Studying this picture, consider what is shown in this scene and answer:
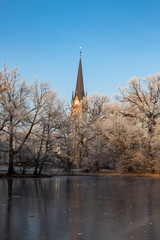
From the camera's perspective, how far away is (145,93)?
40156mm

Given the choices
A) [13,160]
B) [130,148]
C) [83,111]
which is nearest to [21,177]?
[13,160]

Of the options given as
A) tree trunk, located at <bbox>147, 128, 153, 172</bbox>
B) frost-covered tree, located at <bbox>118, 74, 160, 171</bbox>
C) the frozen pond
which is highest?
frost-covered tree, located at <bbox>118, 74, 160, 171</bbox>

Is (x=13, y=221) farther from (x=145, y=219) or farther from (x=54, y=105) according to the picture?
A: (x=54, y=105)

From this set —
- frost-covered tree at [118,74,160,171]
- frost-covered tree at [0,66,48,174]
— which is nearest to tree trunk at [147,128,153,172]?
frost-covered tree at [118,74,160,171]

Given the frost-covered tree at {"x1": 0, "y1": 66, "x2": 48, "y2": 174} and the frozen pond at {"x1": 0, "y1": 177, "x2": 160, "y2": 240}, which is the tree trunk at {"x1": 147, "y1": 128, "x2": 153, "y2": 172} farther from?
the frozen pond at {"x1": 0, "y1": 177, "x2": 160, "y2": 240}

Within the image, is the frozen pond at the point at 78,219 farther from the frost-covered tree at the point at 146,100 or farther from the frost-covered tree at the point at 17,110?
the frost-covered tree at the point at 146,100

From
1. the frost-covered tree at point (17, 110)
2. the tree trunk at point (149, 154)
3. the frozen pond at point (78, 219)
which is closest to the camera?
the frozen pond at point (78, 219)

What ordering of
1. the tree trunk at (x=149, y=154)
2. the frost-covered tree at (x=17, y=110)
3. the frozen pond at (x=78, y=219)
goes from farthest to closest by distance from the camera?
the tree trunk at (x=149, y=154) < the frost-covered tree at (x=17, y=110) < the frozen pond at (x=78, y=219)

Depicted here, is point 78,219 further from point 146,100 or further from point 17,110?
point 146,100

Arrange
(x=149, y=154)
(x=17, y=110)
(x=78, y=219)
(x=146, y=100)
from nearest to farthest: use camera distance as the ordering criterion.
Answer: (x=78, y=219) → (x=17, y=110) → (x=149, y=154) → (x=146, y=100)

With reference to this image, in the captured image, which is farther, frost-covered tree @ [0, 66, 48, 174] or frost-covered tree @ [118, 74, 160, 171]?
frost-covered tree @ [118, 74, 160, 171]

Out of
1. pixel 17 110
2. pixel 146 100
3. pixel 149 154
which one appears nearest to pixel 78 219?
pixel 17 110

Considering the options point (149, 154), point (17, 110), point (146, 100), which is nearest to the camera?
point (17, 110)

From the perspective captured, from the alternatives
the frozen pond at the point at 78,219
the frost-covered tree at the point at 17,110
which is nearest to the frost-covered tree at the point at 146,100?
the frost-covered tree at the point at 17,110
